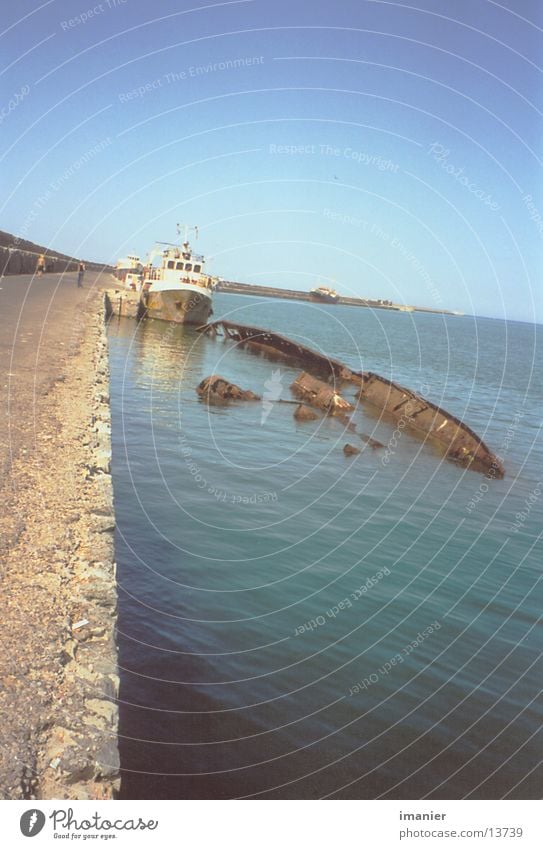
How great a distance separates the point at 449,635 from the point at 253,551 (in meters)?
3.29

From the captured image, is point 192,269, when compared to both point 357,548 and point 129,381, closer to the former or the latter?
point 129,381

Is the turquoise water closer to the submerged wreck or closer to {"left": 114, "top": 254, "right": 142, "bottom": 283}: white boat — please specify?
the submerged wreck

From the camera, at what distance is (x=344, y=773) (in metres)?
6.07

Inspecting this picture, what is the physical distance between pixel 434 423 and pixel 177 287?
105 feet

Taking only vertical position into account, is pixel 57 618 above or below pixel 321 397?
below

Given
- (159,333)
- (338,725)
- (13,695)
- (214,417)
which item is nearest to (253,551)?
(338,725)

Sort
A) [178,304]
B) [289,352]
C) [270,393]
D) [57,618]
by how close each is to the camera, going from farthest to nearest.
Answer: [178,304], [289,352], [270,393], [57,618]

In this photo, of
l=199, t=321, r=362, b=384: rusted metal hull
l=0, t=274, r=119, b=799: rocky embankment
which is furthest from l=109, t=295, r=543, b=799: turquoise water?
l=199, t=321, r=362, b=384: rusted metal hull

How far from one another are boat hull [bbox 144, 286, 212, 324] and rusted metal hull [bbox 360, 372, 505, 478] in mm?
23913
